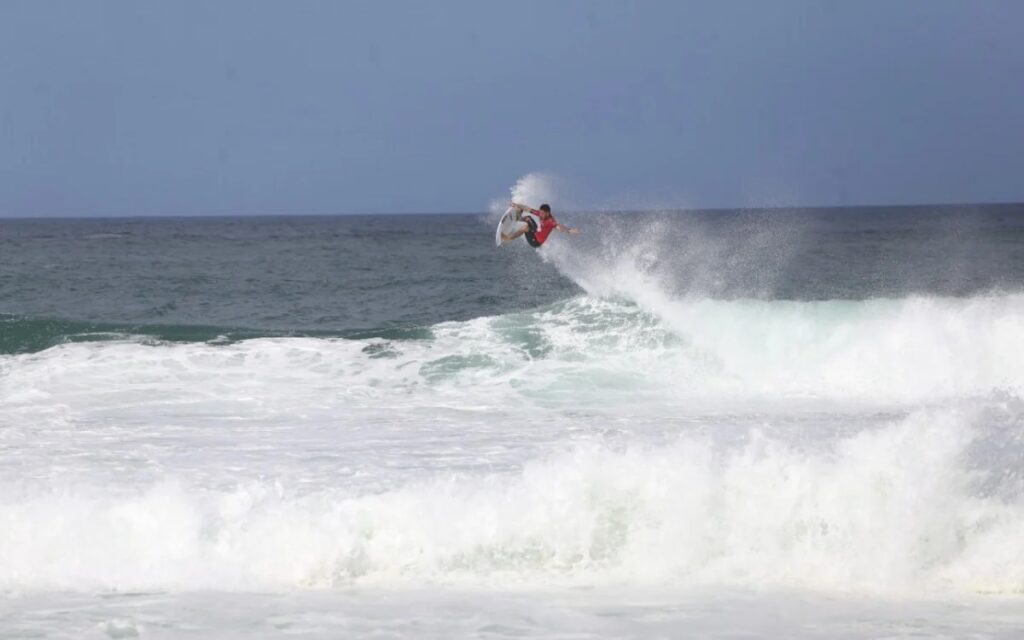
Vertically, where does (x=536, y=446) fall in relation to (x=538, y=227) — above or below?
below

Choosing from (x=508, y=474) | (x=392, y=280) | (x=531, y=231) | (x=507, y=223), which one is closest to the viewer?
(x=508, y=474)

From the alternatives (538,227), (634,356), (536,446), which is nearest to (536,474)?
(536,446)

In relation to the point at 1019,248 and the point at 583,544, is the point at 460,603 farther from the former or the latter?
the point at 1019,248

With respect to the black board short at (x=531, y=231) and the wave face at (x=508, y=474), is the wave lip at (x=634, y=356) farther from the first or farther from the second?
the black board short at (x=531, y=231)

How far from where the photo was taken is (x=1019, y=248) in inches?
2073

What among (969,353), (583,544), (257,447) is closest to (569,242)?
(969,353)

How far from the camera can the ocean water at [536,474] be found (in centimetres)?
835

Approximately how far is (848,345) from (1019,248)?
38651 millimetres

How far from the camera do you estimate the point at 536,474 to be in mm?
10484

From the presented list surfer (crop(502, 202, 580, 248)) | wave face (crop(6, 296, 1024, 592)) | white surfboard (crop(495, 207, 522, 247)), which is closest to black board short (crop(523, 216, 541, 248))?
surfer (crop(502, 202, 580, 248))

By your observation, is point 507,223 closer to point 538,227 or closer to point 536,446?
point 538,227

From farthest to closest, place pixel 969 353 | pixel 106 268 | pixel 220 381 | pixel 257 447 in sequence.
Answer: pixel 106 268
pixel 969 353
pixel 220 381
pixel 257 447

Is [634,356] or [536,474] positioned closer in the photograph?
[536,474]

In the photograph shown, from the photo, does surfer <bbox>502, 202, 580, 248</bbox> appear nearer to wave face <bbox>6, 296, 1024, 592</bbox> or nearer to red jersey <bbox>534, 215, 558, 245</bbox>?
red jersey <bbox>534, 215, 558, 245</bbox>
